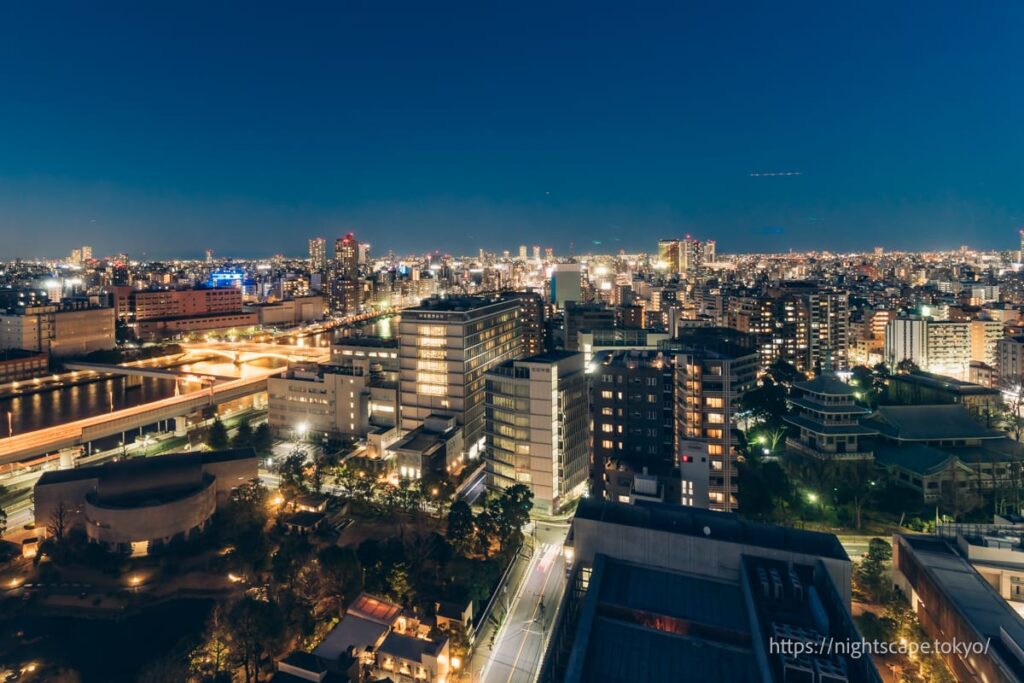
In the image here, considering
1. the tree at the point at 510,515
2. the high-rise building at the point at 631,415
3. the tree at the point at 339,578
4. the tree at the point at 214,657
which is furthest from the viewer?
the high-rise building at the point at 631,415

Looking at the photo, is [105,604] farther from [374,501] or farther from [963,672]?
[963,672]

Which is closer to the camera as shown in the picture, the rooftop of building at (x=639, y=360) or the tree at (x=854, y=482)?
the tree at (x=854, y=482)

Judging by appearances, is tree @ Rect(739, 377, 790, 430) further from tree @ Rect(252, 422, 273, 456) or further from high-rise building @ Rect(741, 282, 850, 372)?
tree @ Rect(252, 422, 273, 456)

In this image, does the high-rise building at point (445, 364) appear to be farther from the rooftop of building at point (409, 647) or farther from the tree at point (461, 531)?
the rooftop of building at point (409, 647)

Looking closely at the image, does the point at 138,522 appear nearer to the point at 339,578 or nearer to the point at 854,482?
the point at 339,578

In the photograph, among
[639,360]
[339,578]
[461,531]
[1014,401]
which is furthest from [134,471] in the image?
[1014,401]

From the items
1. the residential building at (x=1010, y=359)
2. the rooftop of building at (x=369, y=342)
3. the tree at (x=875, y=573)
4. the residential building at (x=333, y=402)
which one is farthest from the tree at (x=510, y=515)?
the residential building at (x=1010, y=359)
